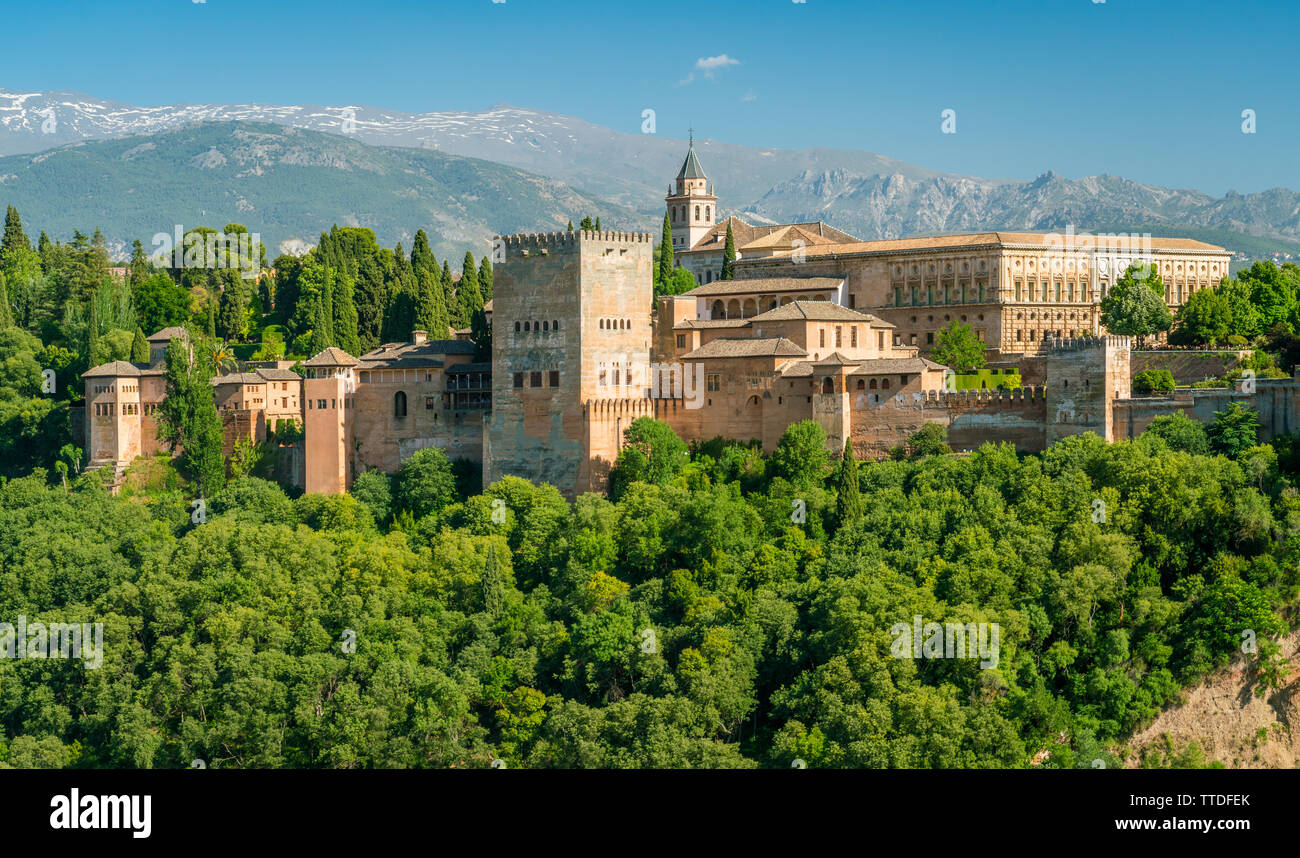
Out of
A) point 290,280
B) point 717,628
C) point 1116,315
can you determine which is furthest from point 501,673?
point 290,280

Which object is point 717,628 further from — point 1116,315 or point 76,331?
point 76,331

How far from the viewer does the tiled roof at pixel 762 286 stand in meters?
64.9

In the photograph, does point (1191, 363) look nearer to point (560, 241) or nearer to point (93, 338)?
point (560, 241)

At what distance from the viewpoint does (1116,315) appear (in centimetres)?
6209

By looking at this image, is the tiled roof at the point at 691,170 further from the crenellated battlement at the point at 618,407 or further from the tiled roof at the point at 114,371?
the crenellated battlement at the point at 618,407

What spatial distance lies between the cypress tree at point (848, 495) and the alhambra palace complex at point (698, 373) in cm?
236

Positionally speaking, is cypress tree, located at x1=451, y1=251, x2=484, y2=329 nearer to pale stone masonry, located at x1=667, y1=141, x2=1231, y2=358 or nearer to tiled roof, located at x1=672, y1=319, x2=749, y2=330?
pale stone masonry, located at x1=667, y1=141, x2=1231, y2=358

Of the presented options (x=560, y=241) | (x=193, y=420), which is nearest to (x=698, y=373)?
(x=560, y=241)

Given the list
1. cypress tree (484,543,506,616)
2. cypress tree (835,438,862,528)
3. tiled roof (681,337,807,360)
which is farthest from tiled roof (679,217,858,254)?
cypress tree (484,543,506,616)

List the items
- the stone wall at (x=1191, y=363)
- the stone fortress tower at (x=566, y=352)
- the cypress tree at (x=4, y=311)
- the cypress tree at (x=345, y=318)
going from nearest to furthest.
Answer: the stone wall at (x=1191, y=363)
the stone fortress tower at (x=566, y=352)
the cypress tree at (x=345, y=318)
the cypress tree at (x=4, y=311)

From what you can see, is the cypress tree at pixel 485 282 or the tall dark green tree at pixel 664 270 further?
the cypress tree at pixel 485 282

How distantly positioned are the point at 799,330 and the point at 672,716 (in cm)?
1887

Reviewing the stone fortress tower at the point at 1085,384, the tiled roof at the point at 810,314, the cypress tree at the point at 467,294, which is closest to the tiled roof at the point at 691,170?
the cypress tree at the point at 467,294

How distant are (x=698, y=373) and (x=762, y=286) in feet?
34.1
